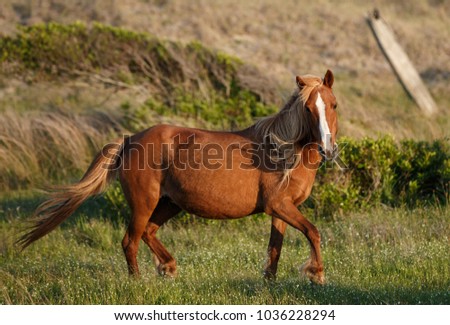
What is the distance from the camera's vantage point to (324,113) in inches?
241

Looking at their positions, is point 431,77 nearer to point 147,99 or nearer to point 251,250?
point 147,99

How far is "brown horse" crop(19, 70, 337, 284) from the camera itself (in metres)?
6.38

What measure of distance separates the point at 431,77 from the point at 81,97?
8956 millimetres

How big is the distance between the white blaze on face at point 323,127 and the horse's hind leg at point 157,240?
175cm

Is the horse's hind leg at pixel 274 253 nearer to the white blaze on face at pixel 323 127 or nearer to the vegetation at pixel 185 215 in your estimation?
the vegetation at pixel 185 215

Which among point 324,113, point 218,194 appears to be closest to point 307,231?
point 218,194

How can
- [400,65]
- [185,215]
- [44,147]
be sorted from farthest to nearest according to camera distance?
[400,65]
[44,147]
[185,215]

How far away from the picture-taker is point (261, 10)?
26922 mm

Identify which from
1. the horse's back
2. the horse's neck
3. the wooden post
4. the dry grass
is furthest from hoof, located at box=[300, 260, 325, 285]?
the wooden post

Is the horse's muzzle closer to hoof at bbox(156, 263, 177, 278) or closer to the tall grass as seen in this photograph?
hoof at bbox(156, 263, 177, 278)

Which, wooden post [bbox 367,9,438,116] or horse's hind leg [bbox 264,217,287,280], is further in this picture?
wooden post [bbox 367,9,438,116]

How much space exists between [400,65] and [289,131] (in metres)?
10.7

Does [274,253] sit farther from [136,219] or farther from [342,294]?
[136,219]
